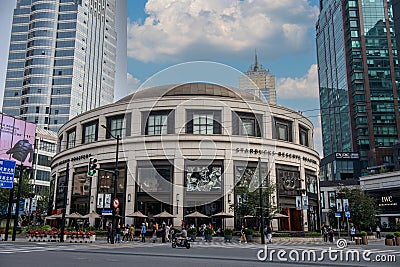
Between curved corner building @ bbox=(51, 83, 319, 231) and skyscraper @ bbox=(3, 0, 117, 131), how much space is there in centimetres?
8315

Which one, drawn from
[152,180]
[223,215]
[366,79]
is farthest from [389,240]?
[366,79]

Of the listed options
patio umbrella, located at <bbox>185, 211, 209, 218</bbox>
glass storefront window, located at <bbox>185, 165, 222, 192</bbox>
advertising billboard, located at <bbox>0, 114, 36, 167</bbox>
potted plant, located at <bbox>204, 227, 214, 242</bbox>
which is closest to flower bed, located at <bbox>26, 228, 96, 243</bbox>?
potted plant, located at <bbox>204, 227, 214, 242</bbox>

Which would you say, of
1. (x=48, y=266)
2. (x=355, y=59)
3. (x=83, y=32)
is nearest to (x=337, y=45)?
(x=355, y=59)

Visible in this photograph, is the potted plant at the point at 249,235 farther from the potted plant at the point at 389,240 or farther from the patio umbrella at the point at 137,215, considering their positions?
the potted plant at the point at 389,240

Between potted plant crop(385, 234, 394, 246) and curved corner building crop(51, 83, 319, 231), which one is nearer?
potted plant crop(385, 234, 394, 246)

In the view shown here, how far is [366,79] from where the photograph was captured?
4998 inches

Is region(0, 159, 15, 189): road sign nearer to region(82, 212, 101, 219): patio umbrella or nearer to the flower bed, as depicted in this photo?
the flower bed

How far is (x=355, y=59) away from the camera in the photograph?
13038cm

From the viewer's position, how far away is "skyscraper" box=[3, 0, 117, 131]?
132 m

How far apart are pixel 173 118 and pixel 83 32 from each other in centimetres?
10728

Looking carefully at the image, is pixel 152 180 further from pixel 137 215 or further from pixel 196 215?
pixel 196 215

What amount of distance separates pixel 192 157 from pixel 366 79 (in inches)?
3900

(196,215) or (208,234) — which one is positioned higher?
(196,215)

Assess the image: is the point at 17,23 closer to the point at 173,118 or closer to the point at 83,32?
the point at 83,32
